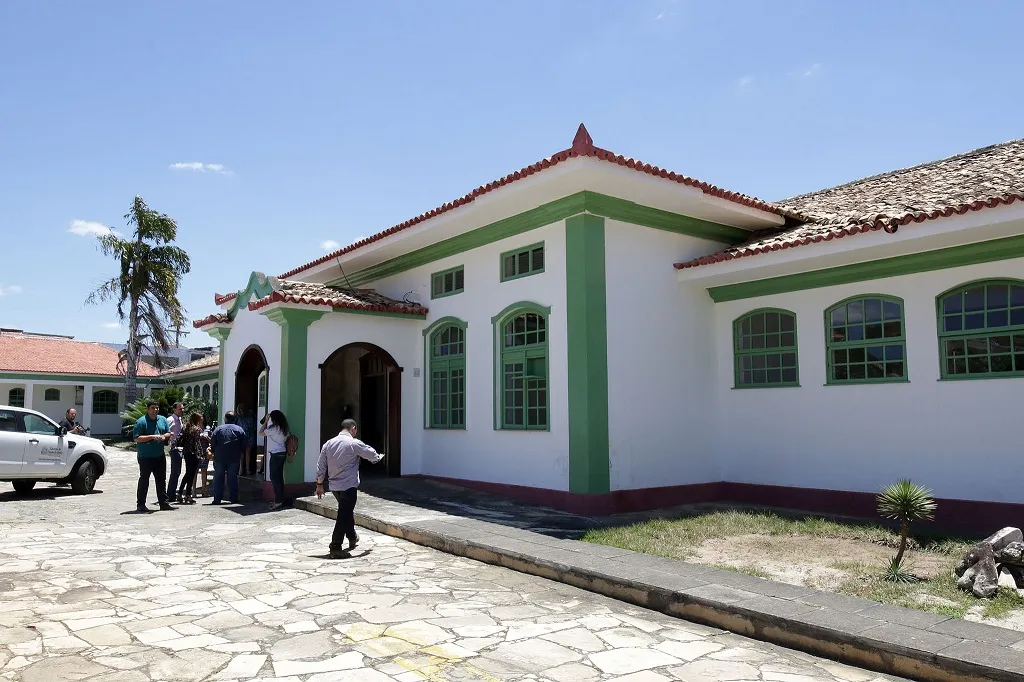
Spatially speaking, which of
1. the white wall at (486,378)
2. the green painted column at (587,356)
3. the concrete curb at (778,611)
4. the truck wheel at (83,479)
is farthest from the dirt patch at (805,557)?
the truck wheel at (83,479)

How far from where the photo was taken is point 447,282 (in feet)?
44.4

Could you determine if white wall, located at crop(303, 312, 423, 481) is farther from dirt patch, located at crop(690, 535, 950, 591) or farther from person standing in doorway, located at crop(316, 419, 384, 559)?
dirt patch, located at crop(690, 535, 950, 591)

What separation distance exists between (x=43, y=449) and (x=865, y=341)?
1300 centimetres

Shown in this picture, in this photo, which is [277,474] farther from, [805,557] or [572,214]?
[805,557]

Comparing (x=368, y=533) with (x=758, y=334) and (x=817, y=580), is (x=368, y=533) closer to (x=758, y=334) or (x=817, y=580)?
(x=817, y=580)

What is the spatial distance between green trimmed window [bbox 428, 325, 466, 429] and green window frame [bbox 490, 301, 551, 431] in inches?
42.2

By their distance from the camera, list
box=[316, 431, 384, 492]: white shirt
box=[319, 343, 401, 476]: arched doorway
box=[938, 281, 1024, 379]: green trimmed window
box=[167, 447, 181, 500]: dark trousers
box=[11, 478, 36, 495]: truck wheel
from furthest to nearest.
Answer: box=[319, 343, 401, 476]: arched doorway < box=[11, 478, 36, 495]: truck wheel < box=[167, 447, 181, 500]: dark trousers < box=[938, 281, 1024, 379]: green trimmed window < box=[316, 431, 384, 492]: white shirt

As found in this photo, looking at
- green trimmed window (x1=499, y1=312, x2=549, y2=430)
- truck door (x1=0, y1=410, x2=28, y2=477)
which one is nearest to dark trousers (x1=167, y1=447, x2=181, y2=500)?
truck door (x1=0, y1=410, x2=28, y2=477)

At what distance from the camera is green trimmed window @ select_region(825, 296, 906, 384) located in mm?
9898

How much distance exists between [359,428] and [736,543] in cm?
955

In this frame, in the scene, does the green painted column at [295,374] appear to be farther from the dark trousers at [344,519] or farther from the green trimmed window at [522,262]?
the dark trousers at [344,519]

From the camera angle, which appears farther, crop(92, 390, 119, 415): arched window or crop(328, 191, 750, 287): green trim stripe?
crop(92, 390, 119, 415): arched window

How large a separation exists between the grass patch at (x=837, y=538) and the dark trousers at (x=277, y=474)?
540 cm

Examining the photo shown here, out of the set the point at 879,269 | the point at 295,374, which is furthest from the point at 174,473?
the point at 879,269
